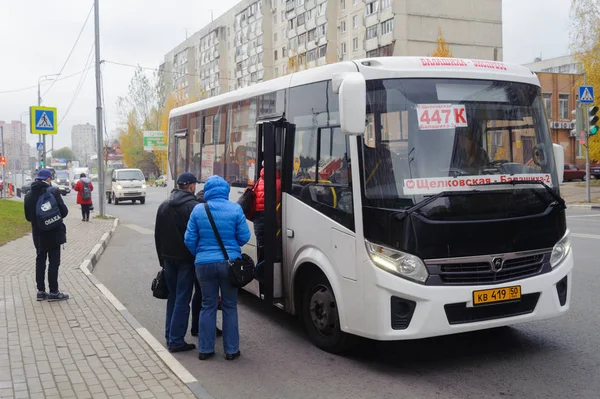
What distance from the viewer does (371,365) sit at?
572 cm

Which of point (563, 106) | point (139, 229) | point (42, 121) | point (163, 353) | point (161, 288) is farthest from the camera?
point (563, 106)

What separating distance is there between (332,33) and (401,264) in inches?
2510

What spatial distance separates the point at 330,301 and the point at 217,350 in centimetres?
132

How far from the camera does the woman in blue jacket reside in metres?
5.77

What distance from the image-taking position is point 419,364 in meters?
5.72

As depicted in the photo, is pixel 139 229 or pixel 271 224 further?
pixel 139 229

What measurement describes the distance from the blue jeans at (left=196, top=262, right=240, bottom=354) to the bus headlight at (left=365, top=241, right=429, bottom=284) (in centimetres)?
147

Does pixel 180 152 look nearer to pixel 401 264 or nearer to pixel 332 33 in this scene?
pixel 401 264

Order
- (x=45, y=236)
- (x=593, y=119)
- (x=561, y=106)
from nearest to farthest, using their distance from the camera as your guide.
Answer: (x=45, y=236)
(x=593, y=119)
(x=561, y=106)

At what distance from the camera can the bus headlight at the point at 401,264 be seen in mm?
5191

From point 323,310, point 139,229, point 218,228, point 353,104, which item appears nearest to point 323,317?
point 323,310

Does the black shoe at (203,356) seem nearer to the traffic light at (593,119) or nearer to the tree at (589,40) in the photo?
the traffic light at (593,119)

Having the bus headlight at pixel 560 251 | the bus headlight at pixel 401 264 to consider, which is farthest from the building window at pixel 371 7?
A: the bus headlight at pixel 401 264

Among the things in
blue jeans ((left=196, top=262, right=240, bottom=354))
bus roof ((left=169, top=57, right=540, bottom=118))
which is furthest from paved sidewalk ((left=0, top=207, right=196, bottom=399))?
bus roof ((left=169, top=57, right=540, bottom=118))
